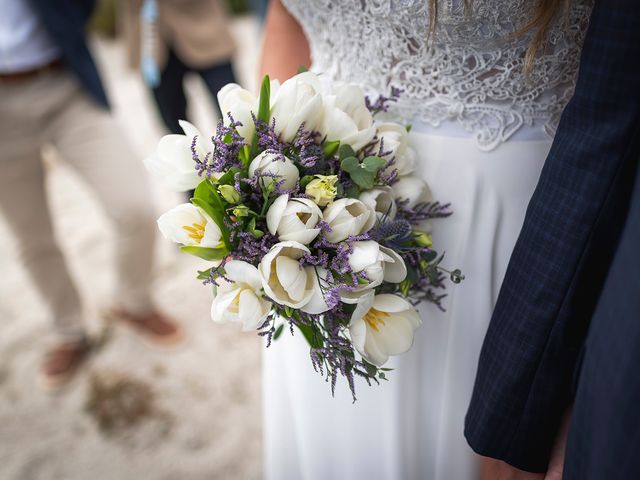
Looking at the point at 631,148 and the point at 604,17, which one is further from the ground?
the point at 604,17

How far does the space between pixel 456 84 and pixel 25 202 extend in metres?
1.87

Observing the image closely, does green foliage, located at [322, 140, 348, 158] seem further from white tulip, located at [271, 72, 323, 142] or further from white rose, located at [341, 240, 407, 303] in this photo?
white rose, located at [341, 240, 407, 303]

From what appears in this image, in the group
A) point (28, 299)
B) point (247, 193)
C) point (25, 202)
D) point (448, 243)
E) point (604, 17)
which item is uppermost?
point (604, 17)

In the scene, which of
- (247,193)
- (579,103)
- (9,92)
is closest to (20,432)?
(9,92)

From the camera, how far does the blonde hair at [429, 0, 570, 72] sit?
78 centimetres

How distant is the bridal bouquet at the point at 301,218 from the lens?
69cm

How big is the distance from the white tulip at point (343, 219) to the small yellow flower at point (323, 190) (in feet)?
0.05

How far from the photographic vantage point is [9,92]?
6.12 ft

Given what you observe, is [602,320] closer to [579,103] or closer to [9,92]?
[579,103]

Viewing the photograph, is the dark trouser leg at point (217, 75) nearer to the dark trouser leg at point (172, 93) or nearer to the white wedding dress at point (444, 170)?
the dark trouser leg at point (172, 93)

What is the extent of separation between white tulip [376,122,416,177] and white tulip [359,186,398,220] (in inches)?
2.3

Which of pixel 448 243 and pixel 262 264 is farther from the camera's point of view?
pixel 448 243

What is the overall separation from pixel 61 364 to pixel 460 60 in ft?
7.04

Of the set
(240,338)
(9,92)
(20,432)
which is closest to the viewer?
(9,92)
